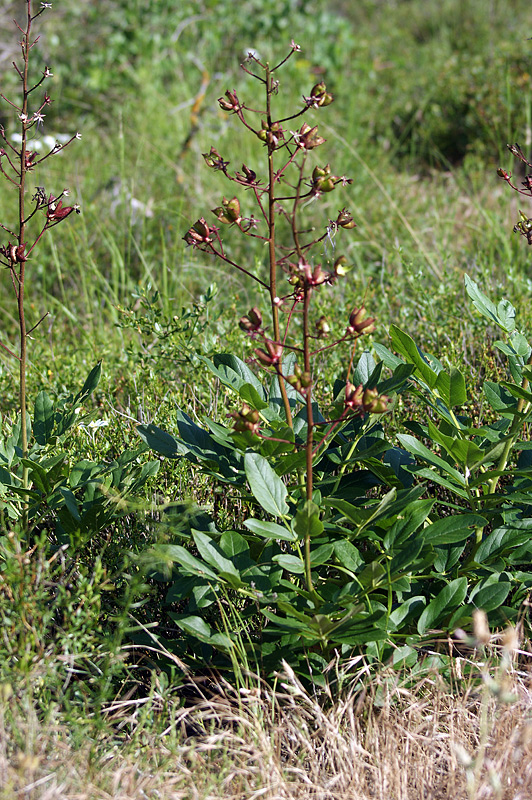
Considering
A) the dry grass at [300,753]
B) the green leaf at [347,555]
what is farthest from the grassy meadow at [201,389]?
the green leaf at [347,555]

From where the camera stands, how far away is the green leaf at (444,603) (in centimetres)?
161

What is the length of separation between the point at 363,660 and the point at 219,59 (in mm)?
6413

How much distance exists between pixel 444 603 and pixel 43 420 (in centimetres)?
109

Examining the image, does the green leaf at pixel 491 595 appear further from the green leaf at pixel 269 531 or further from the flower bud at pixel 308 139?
the flower bud at pixel 308 139

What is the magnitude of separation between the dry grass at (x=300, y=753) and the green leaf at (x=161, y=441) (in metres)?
0.50

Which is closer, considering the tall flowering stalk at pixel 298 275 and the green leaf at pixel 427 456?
the tall flowering stalk at pixel 298 275

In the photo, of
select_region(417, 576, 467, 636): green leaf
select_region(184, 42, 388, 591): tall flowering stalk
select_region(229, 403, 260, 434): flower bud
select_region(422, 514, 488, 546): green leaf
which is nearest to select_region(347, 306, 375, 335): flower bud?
select_region(184, 42, 388, 591): tall flowering stalk

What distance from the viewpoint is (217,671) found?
1.76 metres

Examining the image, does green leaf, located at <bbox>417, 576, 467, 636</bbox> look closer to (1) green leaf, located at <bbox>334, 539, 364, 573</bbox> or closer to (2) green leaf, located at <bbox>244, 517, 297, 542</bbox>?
(1) green leaf, located at <bbox>334, 539, 364, 573</bbox>

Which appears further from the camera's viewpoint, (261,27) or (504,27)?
(504,27)

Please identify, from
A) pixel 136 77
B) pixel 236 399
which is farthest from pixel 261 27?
pixel 236 399

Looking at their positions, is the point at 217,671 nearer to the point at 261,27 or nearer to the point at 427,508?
the point at 427,508

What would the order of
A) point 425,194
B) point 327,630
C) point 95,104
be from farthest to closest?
point 95,104, point 425,194, point 327,630

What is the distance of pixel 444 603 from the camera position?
161cm
